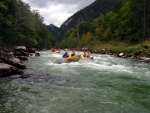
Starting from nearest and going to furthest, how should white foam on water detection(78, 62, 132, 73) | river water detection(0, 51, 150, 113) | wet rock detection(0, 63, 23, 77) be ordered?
river water detection(0, 51, 150, 113)
wet rock detection(0, 63, 23, 77)
white foam on water detection(78, 62, 132, 73)

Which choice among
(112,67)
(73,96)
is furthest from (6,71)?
(112,67)

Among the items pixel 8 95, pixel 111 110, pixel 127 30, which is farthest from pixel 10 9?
pixel 111 110

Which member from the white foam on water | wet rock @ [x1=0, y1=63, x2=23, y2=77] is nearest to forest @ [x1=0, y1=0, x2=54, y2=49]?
wet rock @ [x1=0, y1=63, x2=23, y2=77]

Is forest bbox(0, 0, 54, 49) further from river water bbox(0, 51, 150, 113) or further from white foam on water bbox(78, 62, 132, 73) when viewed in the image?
river water bbox(0, 51, 150, 113)

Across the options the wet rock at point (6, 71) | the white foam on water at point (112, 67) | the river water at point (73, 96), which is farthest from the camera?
the white foam on water at point (112, 67)

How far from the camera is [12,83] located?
12.5 m

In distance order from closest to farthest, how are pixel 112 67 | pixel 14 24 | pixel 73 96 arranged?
pixel 73 96
pixel 112 67
pixel 14 24

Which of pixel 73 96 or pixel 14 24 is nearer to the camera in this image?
pixel 73 96

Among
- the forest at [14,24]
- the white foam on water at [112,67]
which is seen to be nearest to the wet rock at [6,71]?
the white foam on water at [112,67]

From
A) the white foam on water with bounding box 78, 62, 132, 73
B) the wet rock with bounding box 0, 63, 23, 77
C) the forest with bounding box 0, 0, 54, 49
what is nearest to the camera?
the wet rock with bounding box 0, 63, 23, 77

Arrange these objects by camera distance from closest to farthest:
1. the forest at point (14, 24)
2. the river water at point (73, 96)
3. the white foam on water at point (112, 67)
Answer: the river water at point (73, 96), the white foam on water at point (112, 67), the forest at point (14, 24)

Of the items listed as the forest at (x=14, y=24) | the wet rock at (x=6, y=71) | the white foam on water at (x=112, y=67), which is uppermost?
the forest at (x=14, y=24)

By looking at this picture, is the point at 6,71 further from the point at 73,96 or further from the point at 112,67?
the point at 112,67

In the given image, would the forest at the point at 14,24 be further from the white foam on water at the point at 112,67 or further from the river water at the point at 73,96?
the river water at the point at 73,96
